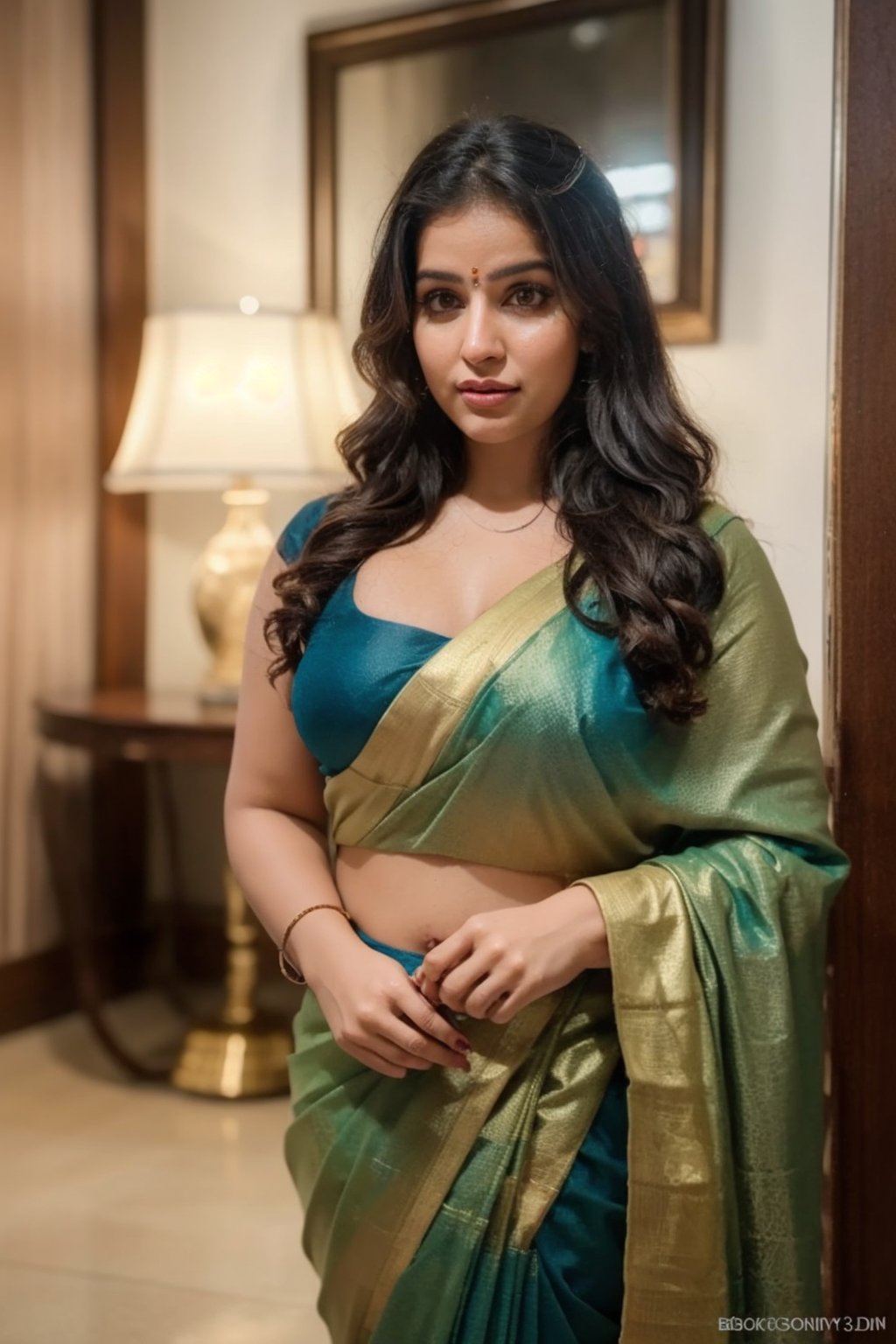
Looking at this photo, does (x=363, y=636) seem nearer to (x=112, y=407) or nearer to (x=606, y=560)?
(x=606, y=560)

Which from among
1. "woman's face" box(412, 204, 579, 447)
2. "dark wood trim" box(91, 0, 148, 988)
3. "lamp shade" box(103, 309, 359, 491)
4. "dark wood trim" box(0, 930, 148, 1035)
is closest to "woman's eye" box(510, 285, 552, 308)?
"woman's face" box(412, 204, 579, 447)

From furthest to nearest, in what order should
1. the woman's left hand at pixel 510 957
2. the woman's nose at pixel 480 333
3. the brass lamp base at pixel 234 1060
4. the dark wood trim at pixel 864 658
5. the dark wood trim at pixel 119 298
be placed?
the dark wood trim at pixel 119 298
the brass lamp base at pixel 234 1060
the dark wood trim at pixel 864 658
the woman's nose at pixel 480 333
the woman's left hand at pixel 510 957

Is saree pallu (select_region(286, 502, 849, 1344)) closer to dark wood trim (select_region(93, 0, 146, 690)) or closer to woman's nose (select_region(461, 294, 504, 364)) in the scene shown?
woman's nose (select_region(461, 294, 504, 364))

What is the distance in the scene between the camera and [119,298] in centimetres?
343

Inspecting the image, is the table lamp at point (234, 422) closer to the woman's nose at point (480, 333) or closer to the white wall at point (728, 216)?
the white wall at point (728, 216)

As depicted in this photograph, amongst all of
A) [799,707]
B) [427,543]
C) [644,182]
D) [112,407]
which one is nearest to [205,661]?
[112,407]

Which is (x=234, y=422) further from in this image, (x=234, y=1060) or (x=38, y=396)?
(x=234, y=1060)

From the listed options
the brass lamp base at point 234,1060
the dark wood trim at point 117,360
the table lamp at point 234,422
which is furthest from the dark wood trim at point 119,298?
the brass lamp base at point 234,1060

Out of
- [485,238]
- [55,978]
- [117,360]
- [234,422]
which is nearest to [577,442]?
[485,238]

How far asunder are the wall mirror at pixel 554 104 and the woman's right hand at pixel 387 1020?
1502mm

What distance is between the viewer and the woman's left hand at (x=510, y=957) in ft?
3.82

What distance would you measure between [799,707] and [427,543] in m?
0.38

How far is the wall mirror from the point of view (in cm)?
263

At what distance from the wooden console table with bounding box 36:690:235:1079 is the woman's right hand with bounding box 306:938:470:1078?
148 cm
